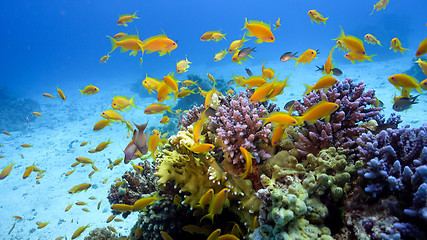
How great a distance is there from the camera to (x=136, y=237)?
3340 mm

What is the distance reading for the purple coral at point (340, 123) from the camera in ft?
9.08

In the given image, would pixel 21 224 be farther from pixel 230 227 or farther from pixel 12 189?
pixel 230 227

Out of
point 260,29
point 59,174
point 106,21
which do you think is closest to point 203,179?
→ point 260,29

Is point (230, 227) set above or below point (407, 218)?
below

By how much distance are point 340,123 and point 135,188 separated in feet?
13.9

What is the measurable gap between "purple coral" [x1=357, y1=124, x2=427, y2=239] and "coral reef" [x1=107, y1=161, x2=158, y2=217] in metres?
3.38

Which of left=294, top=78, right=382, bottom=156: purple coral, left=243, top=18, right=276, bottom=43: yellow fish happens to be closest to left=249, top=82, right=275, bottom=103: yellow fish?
left=294, top=78, right=382, bottom=156: purple coral

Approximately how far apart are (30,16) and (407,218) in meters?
177

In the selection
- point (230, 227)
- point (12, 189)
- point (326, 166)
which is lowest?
point (12, 189)

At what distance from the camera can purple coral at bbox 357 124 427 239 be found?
1.51 m

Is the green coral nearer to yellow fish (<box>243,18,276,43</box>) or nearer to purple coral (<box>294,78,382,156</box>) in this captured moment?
purple coral (<box>294,78,382,156</box>)

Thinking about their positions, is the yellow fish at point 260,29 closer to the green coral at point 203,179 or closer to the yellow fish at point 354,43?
the yellow fish at point 354,43

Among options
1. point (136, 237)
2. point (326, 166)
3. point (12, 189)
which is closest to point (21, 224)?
point (12, 189)

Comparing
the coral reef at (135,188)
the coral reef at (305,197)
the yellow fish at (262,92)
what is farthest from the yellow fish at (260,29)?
the coral reef at (135,188)
